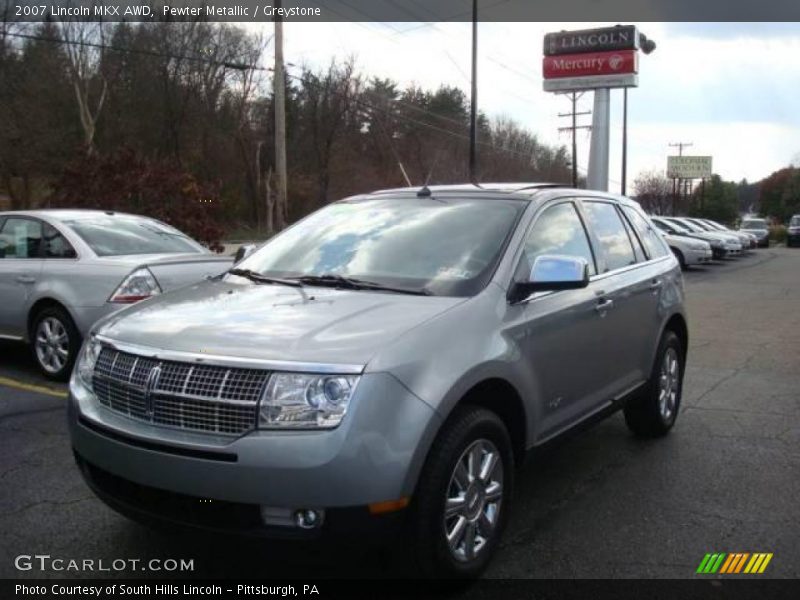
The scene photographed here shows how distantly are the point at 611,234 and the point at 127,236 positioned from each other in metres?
4.65

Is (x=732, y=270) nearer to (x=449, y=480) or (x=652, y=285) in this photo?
(x=652, y=285)

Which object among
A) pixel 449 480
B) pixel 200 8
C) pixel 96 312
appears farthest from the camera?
pixel 200 8

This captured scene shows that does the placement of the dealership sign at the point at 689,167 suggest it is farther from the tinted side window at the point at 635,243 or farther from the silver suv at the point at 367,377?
the silver suv at the point at 367,377

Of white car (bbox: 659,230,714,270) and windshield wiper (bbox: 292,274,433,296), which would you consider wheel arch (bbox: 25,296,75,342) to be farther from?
white car (bbox: 659,230,714,270)

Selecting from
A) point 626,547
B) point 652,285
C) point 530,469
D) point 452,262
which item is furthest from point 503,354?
point 652,285

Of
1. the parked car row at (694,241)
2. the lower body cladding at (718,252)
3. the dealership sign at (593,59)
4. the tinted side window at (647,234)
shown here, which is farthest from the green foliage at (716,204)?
the tinted side window at (647,234)

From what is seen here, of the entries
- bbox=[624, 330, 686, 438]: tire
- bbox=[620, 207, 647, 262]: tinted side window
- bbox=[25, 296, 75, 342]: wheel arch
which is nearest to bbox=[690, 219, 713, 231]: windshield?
bbox=[624, 330, 686, 438]: tire

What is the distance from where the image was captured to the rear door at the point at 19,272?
7047 millimetres

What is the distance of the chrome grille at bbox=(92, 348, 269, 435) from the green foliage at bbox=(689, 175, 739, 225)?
87711 mm

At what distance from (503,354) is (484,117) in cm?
7441

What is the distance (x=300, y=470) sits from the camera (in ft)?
8.93

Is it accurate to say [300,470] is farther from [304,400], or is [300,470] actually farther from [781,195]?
[781,195]

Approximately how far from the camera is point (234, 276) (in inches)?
168

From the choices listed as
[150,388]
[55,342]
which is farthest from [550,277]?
[55,342]
